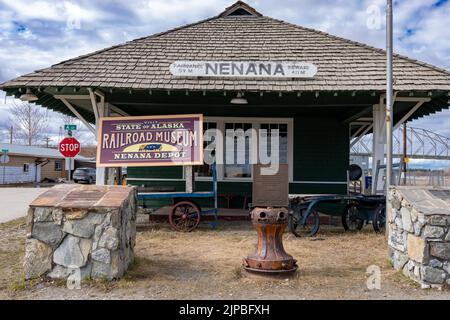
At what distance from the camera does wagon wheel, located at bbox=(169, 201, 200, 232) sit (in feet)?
31.3

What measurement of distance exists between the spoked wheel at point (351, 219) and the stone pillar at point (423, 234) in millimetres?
3460

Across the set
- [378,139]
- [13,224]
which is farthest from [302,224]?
[13,224]

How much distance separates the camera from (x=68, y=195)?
5.70 m

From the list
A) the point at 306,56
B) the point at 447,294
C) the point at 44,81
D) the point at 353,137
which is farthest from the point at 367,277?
the point at 353,137

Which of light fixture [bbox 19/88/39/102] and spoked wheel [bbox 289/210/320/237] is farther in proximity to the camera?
light fixture [bbox 19/88/39/102]

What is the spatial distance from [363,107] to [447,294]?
6434mm

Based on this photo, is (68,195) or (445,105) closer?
(68,195)

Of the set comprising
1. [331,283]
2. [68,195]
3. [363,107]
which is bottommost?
[331,283]

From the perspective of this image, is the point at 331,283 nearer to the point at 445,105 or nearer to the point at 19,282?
the point at 19,282

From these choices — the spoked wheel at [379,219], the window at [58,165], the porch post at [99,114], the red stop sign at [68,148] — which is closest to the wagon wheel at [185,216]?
the porch post at [99,114]

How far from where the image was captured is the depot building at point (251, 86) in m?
9.41

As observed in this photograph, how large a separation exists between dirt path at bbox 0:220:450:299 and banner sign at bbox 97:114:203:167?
5.67 ft

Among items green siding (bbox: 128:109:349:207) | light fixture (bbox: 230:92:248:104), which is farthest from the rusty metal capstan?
green siding (bbox: 128:109:349:207)

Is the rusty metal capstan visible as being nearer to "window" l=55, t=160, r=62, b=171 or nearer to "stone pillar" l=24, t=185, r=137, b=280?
"stone pillar" l=24, t=185, r=137, b=280
